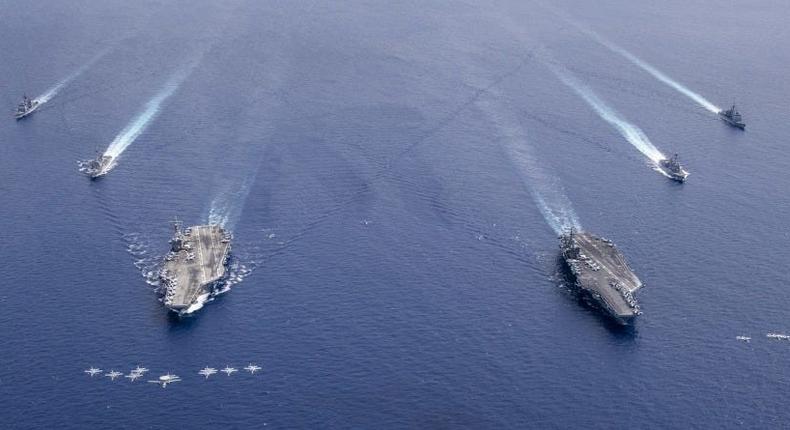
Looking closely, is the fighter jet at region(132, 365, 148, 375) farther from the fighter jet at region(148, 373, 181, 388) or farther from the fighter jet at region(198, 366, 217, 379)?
the fighter jet at region(198, 366, 217, 379)

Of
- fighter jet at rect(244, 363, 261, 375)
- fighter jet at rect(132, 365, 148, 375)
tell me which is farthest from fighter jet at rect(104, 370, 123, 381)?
fighter jet at rect(244, 363, 261, 375)

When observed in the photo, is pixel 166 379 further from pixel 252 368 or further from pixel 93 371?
pixel 252 368

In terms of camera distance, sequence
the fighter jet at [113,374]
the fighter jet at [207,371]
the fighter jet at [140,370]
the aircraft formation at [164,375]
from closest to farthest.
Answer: the aircraft formation at [164,375], the fighter jet at [113,374], the fighter jet at [140,370], the fighter jet at [207,371]

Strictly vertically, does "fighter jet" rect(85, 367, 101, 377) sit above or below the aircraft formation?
below

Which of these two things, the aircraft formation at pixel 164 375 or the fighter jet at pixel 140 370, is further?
the fighter jet at pixel 140 370

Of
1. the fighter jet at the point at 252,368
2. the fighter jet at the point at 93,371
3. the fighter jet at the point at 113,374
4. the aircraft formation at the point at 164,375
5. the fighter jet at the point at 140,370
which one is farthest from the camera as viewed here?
the fighter jet at the point at 252,368

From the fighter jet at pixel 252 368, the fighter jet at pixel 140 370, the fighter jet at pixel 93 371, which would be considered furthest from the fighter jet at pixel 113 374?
the fighter jet at pixel 252 368

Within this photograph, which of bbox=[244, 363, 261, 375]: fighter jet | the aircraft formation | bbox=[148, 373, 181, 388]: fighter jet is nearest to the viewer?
bbox=[148, 373, 181, 388]: fighter jet

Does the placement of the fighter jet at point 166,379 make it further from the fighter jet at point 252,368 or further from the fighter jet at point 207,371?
the fighter jet at point 252,368
